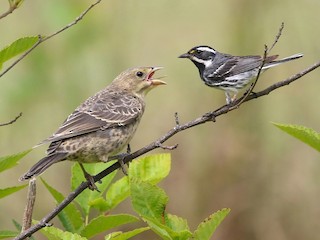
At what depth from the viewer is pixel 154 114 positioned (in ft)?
39.6

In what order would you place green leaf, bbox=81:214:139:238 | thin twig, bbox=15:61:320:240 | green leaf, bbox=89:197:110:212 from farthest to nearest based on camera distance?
green leaf, bbox=89:197:110:212 → green leaf, bbox=81:214:139:238 → thin twig, bbox=15:61:320:240

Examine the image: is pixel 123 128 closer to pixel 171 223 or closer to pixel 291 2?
pixel 171 223

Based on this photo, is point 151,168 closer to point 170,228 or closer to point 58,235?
point 170,228

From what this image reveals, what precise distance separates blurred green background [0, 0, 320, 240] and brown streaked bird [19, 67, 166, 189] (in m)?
2.67

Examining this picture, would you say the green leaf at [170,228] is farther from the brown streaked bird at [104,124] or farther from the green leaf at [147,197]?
the brown streaked bird at [104,124]

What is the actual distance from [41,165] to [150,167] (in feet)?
2.83

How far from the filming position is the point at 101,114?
5.41m

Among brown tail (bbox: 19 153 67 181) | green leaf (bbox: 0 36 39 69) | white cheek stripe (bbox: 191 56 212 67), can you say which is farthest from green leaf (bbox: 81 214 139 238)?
white cheek stripe (bbox: 191 56 212 67)

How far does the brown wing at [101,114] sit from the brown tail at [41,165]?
24cm

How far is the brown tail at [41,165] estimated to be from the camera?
13.0ft

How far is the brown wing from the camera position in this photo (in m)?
5.06

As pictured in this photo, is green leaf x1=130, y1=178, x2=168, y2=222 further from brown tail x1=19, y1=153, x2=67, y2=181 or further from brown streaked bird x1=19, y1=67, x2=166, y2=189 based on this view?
brown streaked bird x1=19, y1=67, x2=166, y2=189

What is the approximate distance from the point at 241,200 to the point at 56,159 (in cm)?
541

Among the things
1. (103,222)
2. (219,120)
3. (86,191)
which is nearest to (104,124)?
(86,191)
